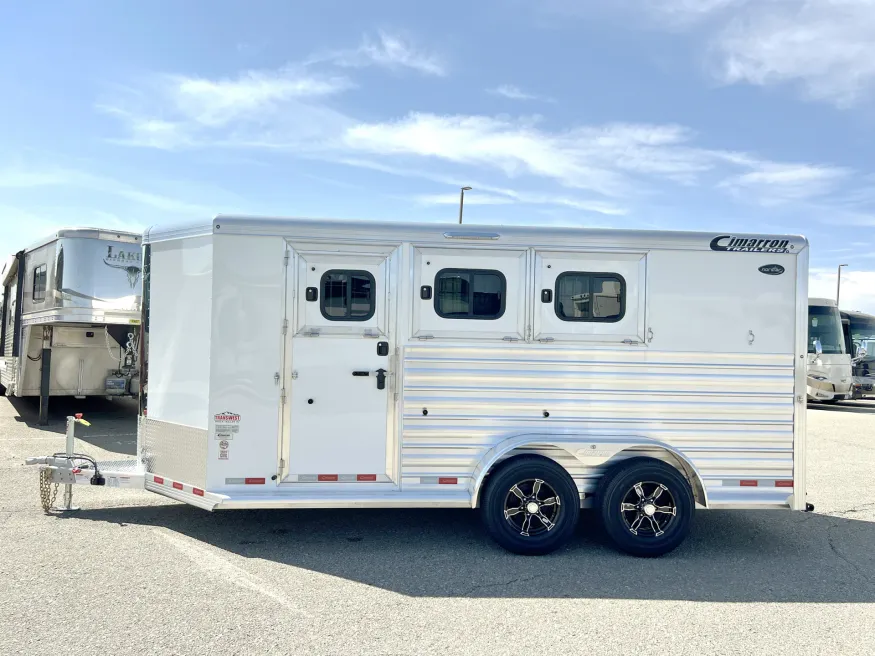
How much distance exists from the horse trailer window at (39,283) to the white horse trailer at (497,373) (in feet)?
24.3

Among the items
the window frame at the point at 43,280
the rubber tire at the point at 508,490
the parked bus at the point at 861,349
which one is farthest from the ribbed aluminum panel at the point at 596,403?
the parked bus at the point at 861,349

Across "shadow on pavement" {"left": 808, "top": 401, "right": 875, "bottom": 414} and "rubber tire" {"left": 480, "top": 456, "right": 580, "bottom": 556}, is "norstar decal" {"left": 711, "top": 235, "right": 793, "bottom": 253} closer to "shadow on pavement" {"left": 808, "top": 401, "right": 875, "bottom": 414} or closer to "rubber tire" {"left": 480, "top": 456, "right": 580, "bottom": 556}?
"rubber tire" {"left": 480, "top": 456, "right": 580, "bottom": 556}

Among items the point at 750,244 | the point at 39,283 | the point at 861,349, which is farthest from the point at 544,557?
the point at 861,349

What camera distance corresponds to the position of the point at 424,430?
18.0 feet

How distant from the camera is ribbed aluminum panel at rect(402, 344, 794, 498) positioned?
18.0 feet

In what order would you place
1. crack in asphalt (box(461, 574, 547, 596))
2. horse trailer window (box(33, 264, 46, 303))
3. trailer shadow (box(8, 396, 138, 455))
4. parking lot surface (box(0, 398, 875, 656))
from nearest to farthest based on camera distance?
parking lot surface (box(0, 398, 875, 656)) < crack in asphalt (box(461, 574, 547, 596)) < trailer shadow (box(8, 396, 138, 455)) < horse trailer window (box(33, 264, 46, 303))

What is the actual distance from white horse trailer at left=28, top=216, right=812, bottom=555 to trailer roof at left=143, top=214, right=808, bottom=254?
0.6 inches

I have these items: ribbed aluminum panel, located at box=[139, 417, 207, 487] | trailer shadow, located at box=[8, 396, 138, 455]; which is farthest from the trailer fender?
trailer shadow, located at box=[8, 396, 138, 455]

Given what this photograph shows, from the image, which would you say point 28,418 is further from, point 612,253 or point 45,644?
point 612,253

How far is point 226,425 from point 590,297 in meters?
3.05

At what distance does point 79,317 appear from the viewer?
1087 centimetres

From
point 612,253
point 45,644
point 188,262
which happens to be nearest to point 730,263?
point 612,253

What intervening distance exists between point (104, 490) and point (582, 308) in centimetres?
535

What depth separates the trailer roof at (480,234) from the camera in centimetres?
544
